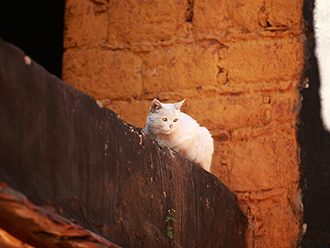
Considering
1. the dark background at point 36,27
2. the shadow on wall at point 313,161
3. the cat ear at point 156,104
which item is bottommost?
the shadow on wall at point 313,161

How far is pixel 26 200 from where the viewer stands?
97 centimetres

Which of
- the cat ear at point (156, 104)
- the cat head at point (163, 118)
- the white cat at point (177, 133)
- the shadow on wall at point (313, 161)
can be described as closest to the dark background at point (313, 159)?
the shadow on wall at point (313, 161)

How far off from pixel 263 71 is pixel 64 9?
6.92ft

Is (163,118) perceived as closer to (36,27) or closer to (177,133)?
(177,133)

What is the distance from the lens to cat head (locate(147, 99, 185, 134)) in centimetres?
241

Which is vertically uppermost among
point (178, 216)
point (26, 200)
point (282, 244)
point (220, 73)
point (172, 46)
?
point (172, 46)

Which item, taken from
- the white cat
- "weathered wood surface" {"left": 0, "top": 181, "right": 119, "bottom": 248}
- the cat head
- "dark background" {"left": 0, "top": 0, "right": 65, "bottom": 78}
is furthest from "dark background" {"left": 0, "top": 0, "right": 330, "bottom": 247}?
"dark background" {"left": 0, "top": 0, "right": 65, "bottom": 78}

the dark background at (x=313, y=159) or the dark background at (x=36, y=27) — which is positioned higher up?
the dark background at (x=36, y=27)

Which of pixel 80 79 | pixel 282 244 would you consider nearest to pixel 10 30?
pixel 80 79

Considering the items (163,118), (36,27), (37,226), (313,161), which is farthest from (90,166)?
(36,27)

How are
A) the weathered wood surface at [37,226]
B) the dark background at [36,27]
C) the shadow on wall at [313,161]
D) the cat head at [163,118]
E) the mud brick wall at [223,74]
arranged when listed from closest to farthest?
the weathered wood surface at [37,226] → the cat head at [163,118] → the shadow on wall at [313,161] → the mud brick wall at [223,74] → the dark background at [36,27]

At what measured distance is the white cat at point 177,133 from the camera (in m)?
2.44

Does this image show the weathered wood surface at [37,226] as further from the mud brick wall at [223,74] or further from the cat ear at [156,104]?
the mud brick wall at [223,74]

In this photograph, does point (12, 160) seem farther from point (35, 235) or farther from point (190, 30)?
point (190, 30)
